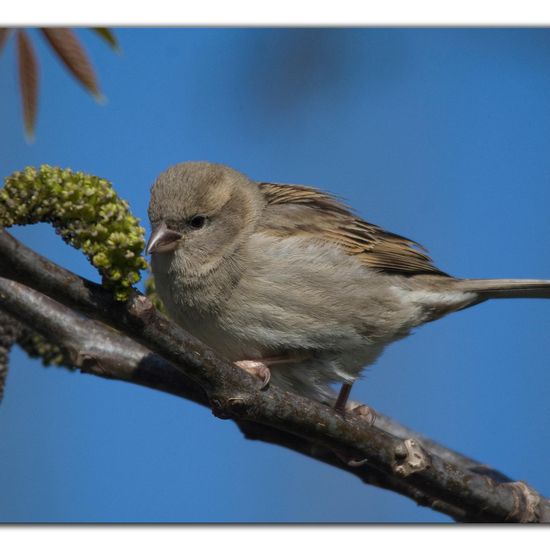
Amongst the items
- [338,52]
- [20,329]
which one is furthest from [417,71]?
[20,329]

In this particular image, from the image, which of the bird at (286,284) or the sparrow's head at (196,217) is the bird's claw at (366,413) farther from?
the sparrow's head at (196,217)

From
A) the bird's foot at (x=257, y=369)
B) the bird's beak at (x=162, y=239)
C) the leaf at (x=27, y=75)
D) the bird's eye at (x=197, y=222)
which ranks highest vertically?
the bird's eye at (x=197, y=222)

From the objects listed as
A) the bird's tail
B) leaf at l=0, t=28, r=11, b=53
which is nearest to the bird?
the bird's tail

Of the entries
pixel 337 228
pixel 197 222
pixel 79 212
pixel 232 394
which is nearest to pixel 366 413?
pixel 337 228

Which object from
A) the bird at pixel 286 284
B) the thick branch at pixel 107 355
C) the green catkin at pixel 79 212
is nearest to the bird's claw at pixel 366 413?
the bird at pixel 286 284

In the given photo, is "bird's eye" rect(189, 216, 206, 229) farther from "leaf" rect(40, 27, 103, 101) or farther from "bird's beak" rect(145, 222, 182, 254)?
"leaf" rect(40, 27, 103, 101)
